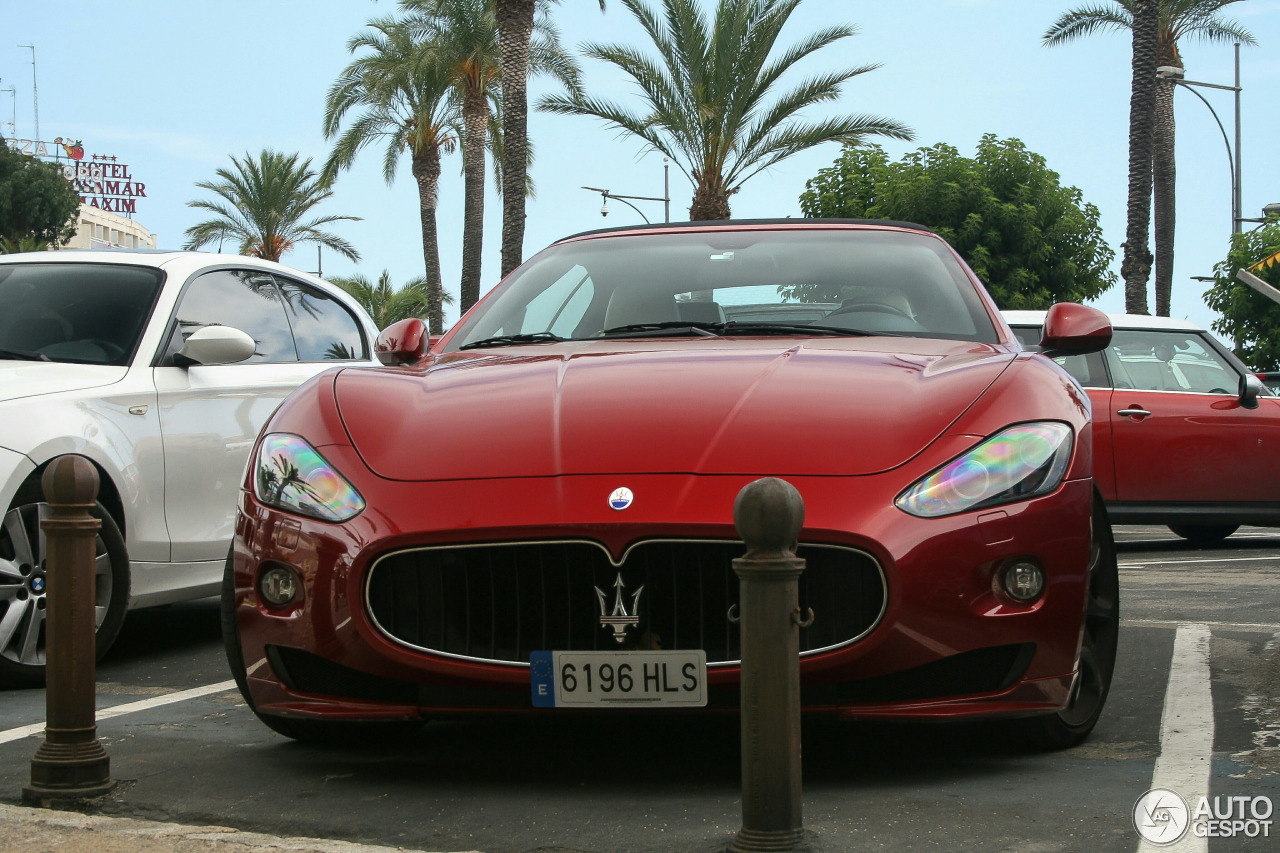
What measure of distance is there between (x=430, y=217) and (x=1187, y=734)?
123ft

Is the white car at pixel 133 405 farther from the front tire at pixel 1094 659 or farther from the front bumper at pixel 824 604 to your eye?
the front tire at pixel 1094 659

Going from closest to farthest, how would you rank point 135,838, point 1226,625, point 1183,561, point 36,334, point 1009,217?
point 135,838
point 36,334
point 1226,625
point 1183,561
point 1009,217

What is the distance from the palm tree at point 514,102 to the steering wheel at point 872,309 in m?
21.5

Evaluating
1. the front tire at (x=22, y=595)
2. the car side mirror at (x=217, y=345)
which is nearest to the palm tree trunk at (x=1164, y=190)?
the car side mirror at (x=217, y=345)

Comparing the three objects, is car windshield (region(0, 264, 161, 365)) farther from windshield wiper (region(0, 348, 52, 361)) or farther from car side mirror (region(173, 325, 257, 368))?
car side mirror (region(173, 325, 257, 368))

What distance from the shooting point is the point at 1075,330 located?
471 centimetres

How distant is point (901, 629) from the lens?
337 centimetres

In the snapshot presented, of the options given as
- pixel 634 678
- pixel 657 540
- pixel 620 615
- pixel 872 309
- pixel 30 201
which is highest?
pixel 30 201

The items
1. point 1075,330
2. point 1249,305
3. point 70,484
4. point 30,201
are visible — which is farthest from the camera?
point 30,201

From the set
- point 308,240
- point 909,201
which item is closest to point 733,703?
point 909,201

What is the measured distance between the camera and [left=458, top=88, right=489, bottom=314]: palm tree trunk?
33031mm

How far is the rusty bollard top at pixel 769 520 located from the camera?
110 inches

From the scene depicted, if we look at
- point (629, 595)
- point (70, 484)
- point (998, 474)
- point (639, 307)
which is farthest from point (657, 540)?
point (639, 307)

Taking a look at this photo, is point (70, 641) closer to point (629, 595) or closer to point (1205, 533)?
point (629, 595)
